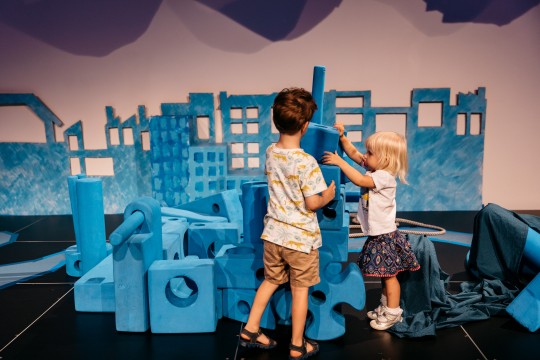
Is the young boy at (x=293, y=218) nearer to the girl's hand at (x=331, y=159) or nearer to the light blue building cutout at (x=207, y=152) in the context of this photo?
the girl's hand at (x=331, y=159)

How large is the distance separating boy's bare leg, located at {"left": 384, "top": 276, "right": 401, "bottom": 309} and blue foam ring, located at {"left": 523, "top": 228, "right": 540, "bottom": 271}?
0.74 m

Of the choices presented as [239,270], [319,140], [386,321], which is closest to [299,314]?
[239,270]

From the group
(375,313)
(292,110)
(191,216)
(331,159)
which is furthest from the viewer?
(191,216)

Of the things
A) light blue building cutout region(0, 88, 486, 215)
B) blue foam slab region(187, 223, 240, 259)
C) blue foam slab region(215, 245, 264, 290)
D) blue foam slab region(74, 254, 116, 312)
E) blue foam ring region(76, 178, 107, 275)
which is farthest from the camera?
light blue building cutout region(0, 88, 486, 215)

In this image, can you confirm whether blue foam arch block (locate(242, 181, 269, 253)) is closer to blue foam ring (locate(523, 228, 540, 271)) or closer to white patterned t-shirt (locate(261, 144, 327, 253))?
white patterned t-shirt (locate(261, 144, 327, 253))

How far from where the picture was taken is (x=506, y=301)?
2244 millimetres

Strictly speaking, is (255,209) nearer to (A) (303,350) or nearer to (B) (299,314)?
(B) (299,314)

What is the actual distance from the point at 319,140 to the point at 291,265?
0.53 meters

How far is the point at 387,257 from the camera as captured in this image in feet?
6.66

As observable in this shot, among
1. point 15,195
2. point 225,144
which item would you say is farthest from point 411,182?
point 15,195

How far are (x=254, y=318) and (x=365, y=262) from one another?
1.77ft

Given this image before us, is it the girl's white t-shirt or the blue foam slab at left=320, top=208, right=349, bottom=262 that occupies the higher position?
the girl's white t-shirt

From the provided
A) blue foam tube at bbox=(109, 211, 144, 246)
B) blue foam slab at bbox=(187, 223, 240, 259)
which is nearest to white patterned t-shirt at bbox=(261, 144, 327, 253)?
blue foam tube at bbox=(109, 211, 144, 246)

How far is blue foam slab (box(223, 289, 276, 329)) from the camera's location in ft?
6.86
